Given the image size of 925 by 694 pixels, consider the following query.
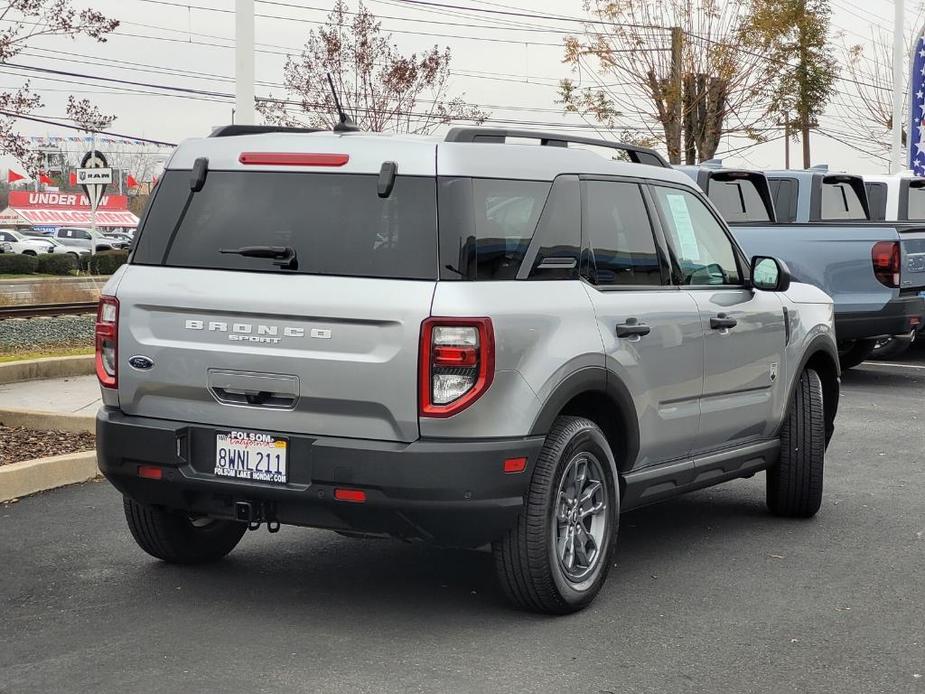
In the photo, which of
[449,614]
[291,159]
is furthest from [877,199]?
[291,159]

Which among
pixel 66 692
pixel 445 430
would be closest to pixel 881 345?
pixel 445 430

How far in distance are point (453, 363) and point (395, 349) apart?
213 mm

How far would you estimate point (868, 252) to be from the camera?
13.2m

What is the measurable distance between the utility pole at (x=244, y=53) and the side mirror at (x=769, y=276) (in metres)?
7.12

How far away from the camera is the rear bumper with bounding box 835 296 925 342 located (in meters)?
13.2

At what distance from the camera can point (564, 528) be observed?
542 centimetres

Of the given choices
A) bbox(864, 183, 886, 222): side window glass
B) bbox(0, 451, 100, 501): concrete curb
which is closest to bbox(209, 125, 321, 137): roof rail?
bbox(0, 451, 100, 501): concrete curb

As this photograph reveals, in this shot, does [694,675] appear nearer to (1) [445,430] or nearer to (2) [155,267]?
(1) [445,430]

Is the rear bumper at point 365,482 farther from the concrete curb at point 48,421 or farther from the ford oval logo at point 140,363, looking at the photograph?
the concrete curb at point 48,421

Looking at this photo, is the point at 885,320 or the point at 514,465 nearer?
the point at 514,465

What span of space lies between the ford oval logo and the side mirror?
124 inches

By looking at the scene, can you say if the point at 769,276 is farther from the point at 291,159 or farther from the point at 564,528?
the point at 291,159

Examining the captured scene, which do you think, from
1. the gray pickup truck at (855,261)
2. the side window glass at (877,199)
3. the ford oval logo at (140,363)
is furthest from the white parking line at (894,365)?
the ford oval logo at (140,363)

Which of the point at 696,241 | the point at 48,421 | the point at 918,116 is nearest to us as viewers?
the point at 696,241
